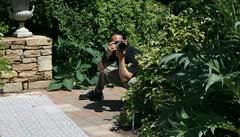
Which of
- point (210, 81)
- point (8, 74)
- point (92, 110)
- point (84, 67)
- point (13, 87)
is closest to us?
point (210, 81)

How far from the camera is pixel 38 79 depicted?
7.98 m

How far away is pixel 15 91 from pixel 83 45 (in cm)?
136

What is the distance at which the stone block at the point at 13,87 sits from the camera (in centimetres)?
775

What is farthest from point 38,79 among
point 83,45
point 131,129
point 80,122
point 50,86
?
point 131,129

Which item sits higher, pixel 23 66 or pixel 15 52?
pixel 15 52

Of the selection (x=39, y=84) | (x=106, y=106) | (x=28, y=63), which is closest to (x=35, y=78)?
(x=39, y=84)

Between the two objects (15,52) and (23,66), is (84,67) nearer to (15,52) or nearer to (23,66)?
(23,66)

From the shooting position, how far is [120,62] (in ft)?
20.3

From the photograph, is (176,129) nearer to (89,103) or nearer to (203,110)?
(203,110)

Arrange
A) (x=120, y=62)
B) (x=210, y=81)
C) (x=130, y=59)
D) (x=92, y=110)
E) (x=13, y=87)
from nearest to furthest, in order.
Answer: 1. (x=210, y=81)
2. (x=120, y=62)
3. (x=130, y=59)
4. (x=92, y=110)
5. (x=13, y=87)

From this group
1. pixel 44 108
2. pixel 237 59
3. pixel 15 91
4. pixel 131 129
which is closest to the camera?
pixel 237 59

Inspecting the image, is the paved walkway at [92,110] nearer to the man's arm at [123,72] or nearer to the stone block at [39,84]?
the stone block at [39,84]

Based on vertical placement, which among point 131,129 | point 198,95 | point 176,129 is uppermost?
point 198,95

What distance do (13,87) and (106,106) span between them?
1.78 metres
